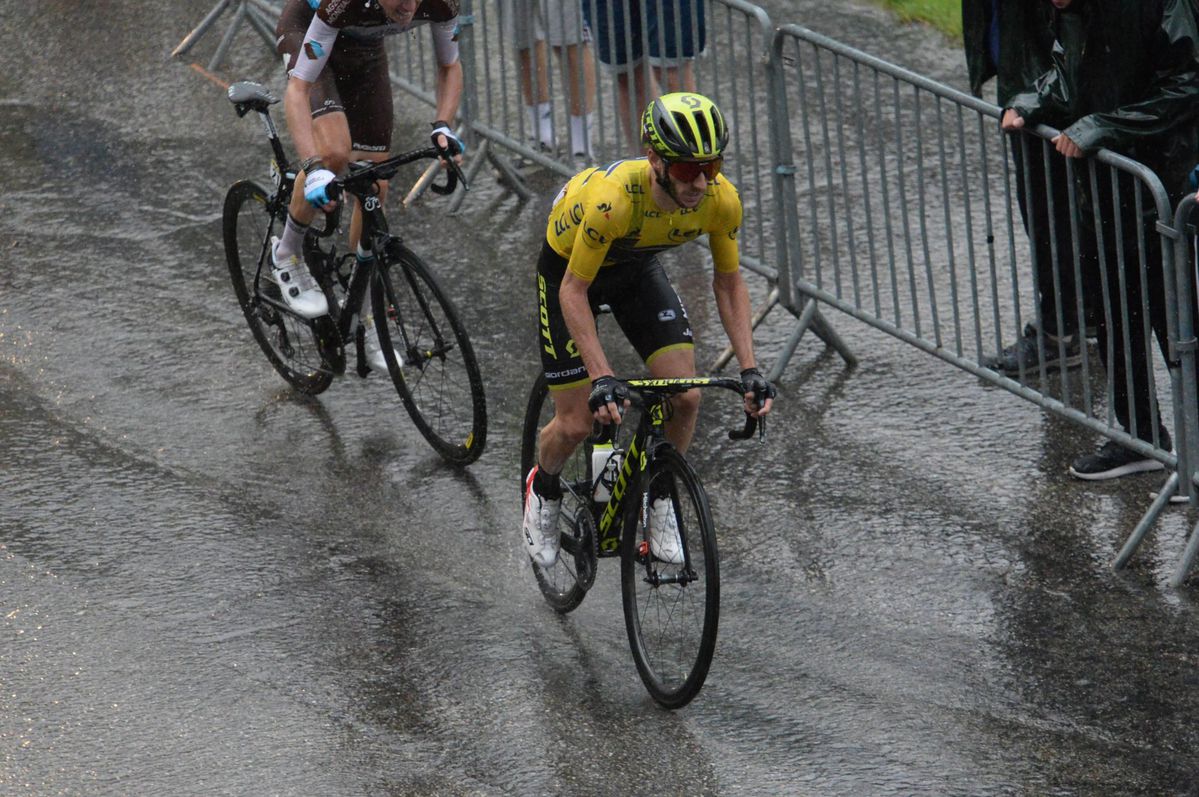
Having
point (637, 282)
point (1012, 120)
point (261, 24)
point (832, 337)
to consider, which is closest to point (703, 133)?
point (637, 282)

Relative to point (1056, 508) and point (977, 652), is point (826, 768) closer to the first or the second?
point (977, 652)

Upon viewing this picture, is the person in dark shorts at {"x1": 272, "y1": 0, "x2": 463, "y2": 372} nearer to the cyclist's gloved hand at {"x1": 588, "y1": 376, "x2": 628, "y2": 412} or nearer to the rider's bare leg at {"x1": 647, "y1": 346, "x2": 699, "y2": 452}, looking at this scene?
the rider's bare leg at {"x1": 647, "y1": 346, "x2": 699, "y2": 452}

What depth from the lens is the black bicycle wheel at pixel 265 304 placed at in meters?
7.82

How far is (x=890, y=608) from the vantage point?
6074 mm

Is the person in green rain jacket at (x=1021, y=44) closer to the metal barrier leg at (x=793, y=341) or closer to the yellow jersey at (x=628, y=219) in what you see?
the metal barrier leg at (x=793, y=341)

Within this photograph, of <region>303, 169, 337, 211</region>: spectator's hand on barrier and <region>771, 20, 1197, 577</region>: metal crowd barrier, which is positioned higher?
<region>303, 169, 337, 211</region>: spectator's hand on barrier

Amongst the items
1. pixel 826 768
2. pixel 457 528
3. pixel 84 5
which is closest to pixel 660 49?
pixel 457 528

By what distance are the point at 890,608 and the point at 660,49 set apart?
3.73 meters

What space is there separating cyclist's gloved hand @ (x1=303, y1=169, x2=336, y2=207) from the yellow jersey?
1398 millimetres

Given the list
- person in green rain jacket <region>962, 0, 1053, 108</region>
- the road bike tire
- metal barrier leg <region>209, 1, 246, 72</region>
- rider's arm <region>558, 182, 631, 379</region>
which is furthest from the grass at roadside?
rider's arm <region>558, 182, 631, 379</region>

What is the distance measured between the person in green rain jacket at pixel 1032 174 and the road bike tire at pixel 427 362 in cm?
221

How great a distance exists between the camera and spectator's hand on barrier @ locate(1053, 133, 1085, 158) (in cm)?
636

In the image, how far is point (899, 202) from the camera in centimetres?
912

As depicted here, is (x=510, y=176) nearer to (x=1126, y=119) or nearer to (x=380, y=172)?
(x=380, y=172)
